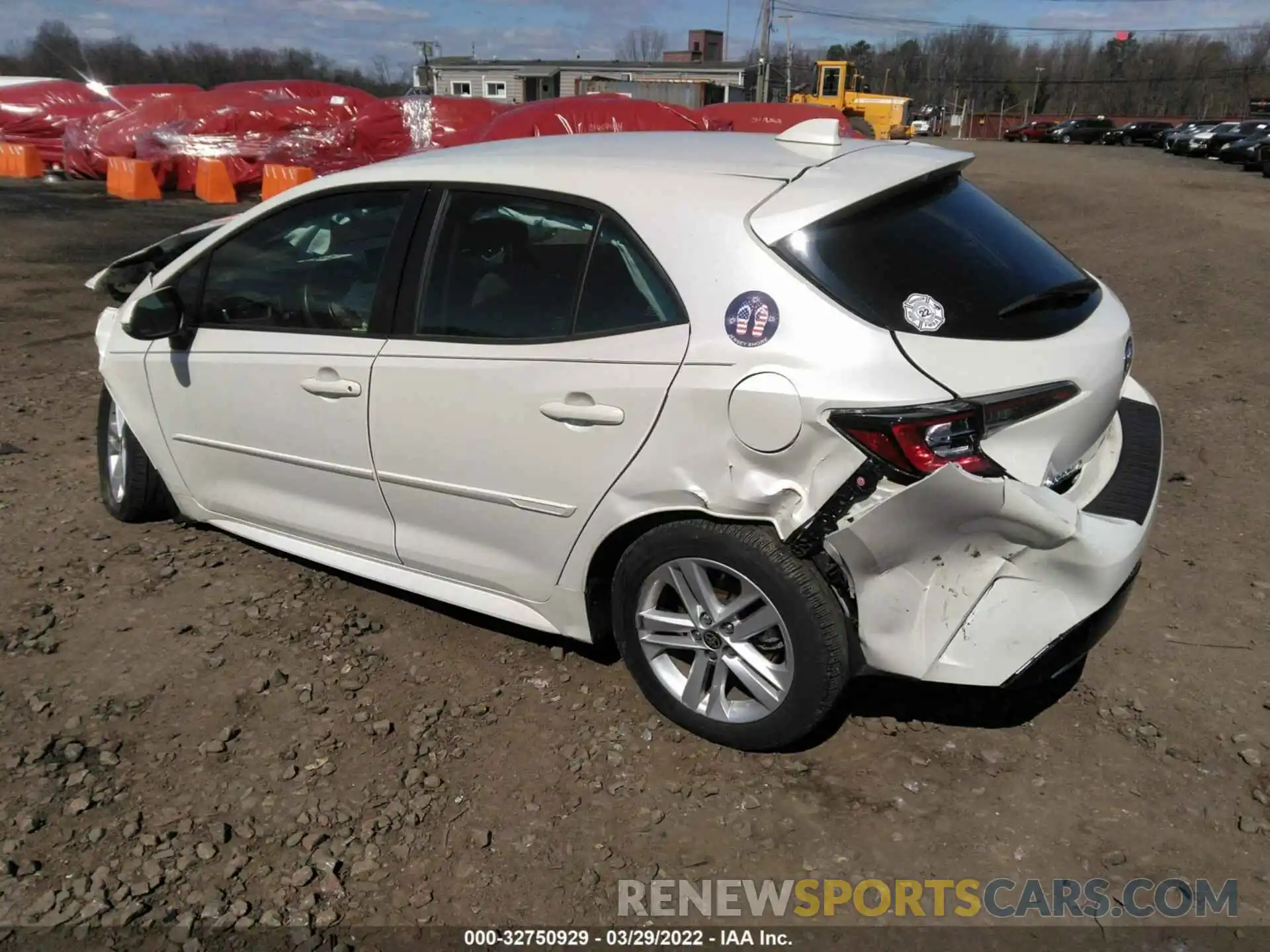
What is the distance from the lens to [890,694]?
3256 millimetres

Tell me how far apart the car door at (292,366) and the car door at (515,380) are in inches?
Answer: 4.7

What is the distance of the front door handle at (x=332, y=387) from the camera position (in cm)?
325

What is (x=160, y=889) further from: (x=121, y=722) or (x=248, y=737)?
(x=121, y=722)

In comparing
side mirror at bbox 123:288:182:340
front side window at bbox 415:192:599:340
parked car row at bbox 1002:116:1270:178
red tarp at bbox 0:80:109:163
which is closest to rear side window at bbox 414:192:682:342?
front side window at bbox 415:192:599:340

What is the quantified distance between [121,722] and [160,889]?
A: 81 cm

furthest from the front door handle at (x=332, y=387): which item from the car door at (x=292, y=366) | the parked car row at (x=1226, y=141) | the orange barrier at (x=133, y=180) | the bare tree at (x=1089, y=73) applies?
the bare tree at (x=1089, y=73)

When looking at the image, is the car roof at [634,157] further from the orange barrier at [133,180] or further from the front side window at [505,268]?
the orange barrier at [133,180]

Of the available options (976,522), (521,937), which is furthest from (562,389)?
(521,937)

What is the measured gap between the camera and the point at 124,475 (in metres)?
4.36

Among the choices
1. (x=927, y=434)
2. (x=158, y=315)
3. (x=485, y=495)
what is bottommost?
(x=485, y=495)

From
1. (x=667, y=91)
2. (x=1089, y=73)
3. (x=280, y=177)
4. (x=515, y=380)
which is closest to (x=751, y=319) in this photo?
(x=515, y=380)

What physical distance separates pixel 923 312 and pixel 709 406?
0.62 metres

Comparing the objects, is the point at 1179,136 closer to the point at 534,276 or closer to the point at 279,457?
the point at 534,276

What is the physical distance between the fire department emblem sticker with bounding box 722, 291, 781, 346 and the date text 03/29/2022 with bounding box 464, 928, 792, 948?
1516 mm
